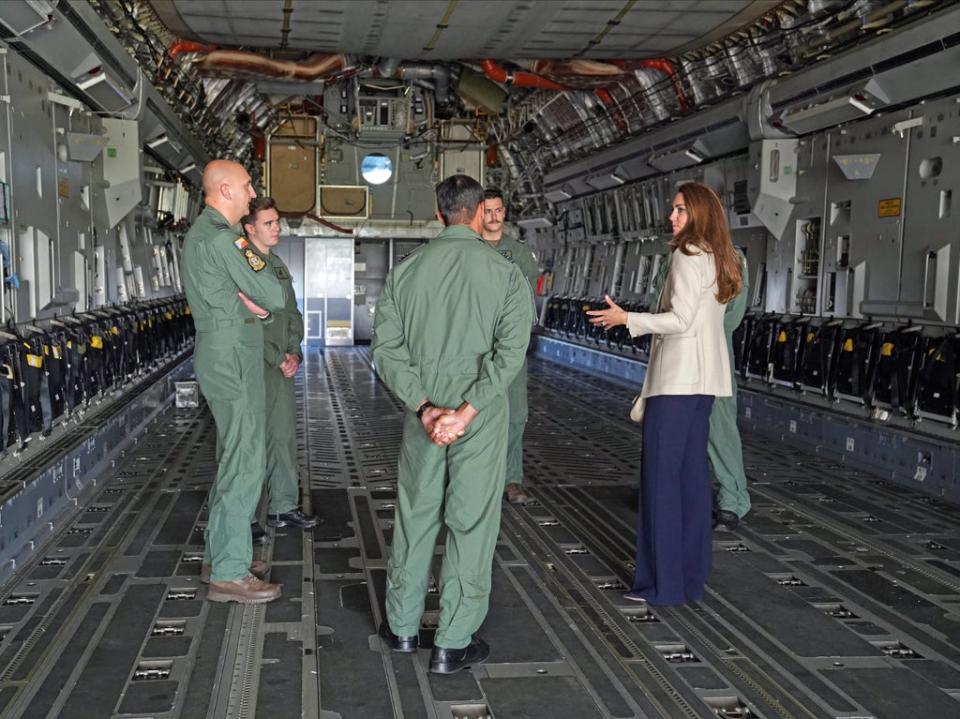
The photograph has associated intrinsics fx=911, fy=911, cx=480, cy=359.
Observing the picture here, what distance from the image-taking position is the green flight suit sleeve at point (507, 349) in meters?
3.46

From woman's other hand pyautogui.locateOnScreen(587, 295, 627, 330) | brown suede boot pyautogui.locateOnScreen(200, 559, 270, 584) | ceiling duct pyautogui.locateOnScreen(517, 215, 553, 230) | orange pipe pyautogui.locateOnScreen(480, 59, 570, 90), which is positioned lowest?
brown suede boot pyautogui.locateOnScreen(200, 559, 270, 584)

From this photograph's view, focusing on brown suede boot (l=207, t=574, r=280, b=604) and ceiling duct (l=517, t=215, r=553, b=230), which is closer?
brown suede boot (l=207, t=574, r=280, b=604)

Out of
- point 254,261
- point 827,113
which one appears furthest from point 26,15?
point 827,113

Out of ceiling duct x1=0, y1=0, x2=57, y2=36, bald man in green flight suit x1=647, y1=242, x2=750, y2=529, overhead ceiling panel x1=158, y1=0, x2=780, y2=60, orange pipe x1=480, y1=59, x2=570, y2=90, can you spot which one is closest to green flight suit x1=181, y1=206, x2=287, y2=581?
ceiling duct x1=0, y1=0, x2=57, y2=36

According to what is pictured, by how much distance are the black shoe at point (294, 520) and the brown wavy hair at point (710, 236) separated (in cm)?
289

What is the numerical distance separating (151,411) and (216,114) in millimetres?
7166

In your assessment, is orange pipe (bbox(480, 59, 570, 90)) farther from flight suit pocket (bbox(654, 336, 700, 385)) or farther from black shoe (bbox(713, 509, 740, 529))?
flight suit pocket (bbox(654, 336, 700, 385))

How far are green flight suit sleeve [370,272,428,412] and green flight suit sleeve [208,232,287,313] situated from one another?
0.79 meters

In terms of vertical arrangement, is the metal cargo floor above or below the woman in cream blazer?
below

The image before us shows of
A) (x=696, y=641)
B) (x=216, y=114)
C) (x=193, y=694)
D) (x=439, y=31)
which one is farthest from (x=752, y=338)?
(x=216, y=114)

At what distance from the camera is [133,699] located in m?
3.37

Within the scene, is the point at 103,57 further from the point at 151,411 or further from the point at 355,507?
the point at 355,507

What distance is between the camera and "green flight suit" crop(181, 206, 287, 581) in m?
4.27

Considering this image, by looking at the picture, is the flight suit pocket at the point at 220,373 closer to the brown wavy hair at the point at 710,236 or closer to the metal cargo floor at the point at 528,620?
the metal cargo floor at the point at 528,620
